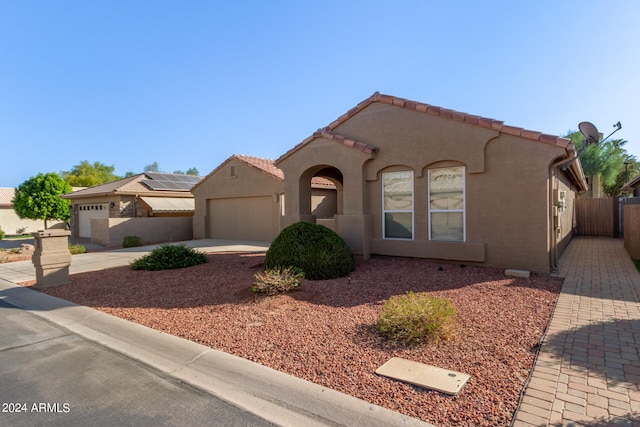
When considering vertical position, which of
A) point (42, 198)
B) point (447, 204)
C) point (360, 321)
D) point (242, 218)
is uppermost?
point (42, 198)

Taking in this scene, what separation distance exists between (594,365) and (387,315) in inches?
96.6

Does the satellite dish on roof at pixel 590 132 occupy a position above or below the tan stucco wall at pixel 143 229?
above

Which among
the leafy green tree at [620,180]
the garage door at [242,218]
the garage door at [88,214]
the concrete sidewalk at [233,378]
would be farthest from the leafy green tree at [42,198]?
the leafy green tree at [620,180]

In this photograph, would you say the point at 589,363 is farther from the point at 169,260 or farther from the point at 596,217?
the point at 596,217

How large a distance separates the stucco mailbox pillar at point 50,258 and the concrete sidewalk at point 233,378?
246 centimetres

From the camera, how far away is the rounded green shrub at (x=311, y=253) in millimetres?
8836

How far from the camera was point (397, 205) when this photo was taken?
1090 cm

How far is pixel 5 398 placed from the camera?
3992 mm

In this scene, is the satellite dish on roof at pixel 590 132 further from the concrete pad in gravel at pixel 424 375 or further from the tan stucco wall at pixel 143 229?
the tan stucco wall at pixel 143 229

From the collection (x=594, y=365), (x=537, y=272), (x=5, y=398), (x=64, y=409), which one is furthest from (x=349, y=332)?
(x=537, y=272)

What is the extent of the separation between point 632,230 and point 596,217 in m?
9.11

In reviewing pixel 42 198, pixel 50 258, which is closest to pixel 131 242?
pixel 50 258

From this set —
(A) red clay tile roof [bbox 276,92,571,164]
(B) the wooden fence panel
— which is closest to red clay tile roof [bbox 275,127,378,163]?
(A) red clay tile roof [bbox 276,92,571,164]

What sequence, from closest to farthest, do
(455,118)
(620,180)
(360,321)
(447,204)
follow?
(360,321) → (455,118) → (447,204) → (620,180)
